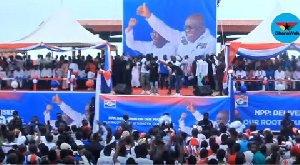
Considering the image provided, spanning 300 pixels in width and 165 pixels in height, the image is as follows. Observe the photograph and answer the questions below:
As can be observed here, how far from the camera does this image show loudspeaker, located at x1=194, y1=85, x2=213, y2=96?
20.6 meters

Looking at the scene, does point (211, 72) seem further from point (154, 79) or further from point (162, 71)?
point (154, 79)

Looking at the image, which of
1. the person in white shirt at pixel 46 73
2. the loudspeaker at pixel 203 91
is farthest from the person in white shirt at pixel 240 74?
the person in white shirt at pixel 46 73

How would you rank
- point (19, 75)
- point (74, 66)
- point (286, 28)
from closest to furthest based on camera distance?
1. point (286, 28)
2. point (74, 66)
3. point (19, 75)

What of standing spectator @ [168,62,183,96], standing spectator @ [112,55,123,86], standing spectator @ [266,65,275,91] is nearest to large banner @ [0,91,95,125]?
standing spectator @ [112,55,123,86]

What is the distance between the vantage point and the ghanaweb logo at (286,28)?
2264 centimetres

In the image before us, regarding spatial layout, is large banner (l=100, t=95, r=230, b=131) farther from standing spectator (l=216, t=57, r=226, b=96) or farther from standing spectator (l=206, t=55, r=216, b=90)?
standing spectator (l=206, t=55, r=216, b=90)

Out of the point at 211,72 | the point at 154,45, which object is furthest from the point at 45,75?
the point at 211,72

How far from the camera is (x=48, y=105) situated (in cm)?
2134

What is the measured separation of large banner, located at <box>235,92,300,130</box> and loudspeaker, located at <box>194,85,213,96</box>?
0.91 m

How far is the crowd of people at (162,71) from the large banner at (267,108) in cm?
71

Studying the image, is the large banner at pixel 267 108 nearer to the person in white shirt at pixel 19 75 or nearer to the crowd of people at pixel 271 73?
the crowd of people at pixel 271 73

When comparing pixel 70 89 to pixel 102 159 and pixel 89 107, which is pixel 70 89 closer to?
pixel 89 107

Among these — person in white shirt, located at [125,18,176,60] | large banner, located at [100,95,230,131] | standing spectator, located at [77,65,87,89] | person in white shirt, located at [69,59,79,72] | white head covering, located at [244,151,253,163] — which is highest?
person in white shirt, located at [125,18,176,60]

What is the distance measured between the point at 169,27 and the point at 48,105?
6.23 meters
